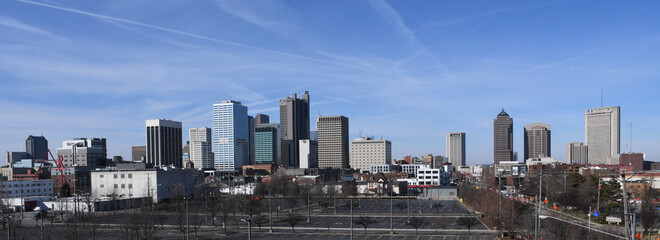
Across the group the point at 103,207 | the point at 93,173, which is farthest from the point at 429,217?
the point at 93,173

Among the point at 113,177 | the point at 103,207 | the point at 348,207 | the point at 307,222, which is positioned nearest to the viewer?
the point at 307,222

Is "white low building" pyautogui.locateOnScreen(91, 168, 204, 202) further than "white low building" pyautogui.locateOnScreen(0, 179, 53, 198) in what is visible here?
No

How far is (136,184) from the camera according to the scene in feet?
346

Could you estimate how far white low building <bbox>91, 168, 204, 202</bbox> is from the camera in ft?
343

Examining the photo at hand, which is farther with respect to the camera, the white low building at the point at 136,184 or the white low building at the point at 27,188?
the white low building at the point at 27,188

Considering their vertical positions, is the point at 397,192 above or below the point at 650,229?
below

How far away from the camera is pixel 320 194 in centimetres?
10912

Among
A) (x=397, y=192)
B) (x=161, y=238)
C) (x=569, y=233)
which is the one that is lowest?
(x=397, y=192)

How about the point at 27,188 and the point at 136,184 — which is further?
the point at 27,188

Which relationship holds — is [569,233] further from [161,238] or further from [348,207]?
[348,207]

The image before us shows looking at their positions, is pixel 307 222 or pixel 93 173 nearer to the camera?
pixel 307 222

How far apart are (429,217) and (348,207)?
968 inches

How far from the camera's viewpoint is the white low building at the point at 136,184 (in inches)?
4112

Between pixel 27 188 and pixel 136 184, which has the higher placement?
pixel 136 184
